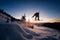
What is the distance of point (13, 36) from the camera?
972cm

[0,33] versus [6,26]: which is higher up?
[6,26]

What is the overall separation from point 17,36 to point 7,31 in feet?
3.94

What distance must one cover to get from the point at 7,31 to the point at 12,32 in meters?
0.56

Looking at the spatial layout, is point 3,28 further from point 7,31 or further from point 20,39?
point 20,39

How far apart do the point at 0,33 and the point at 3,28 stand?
0.73 m

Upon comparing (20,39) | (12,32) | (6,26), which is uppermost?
(6,26)

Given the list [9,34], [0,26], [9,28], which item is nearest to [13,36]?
[9,34]

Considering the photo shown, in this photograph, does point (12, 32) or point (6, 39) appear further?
point (12, 32)

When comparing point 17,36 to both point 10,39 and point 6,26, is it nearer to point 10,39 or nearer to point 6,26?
point 10,39

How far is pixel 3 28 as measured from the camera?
9.80 metres

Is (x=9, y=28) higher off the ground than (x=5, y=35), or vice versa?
(x=9, y=28)

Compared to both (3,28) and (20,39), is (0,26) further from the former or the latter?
(20,39)

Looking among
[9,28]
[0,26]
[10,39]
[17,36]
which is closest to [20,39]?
[17,36]

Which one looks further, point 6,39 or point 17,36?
point 17,36
